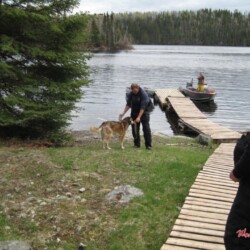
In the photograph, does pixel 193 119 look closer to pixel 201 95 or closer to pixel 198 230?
pixel 201 95

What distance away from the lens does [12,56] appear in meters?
14.5

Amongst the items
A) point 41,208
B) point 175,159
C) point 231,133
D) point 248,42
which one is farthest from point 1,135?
point 248,42

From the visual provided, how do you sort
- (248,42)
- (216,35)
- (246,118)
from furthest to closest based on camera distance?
(216,35) < (248,42) < (246,118)

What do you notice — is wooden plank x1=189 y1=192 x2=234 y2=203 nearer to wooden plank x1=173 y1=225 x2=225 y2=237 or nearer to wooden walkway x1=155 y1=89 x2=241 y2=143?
wooden plank x1=173 y1=225 x2=225 y2=237

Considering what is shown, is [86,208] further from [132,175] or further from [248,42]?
[248,42]

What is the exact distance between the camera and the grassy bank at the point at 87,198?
6973 mm

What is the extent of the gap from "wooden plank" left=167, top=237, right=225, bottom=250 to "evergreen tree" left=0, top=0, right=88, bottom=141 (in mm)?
8059

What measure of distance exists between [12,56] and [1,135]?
8.95ft

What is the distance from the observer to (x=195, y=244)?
6.36 m

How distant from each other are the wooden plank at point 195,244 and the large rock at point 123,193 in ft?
6.10

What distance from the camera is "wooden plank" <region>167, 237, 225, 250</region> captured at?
20.6 ft

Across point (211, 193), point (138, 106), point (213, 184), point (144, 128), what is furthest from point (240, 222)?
point (144, 128)

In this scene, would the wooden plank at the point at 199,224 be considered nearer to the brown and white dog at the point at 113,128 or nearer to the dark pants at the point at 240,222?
the dark pants at the point at 240,222

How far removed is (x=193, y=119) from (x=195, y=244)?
18466mm
